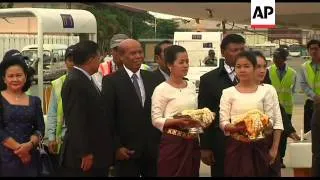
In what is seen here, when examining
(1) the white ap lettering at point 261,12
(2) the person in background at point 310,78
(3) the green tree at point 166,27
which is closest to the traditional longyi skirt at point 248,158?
(2) the person in background at point 310,78

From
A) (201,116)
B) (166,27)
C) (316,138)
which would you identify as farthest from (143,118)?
(166,27)

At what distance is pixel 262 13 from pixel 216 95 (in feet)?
15.6

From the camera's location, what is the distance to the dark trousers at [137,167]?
18.4 feet

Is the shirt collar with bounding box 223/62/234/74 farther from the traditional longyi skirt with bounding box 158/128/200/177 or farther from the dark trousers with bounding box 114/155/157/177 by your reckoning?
the dark trousers with bounding box 114/155/157/177

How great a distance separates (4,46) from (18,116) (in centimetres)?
635

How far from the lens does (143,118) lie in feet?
18.2

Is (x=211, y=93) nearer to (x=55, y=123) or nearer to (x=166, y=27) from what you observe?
(x=55, y=123)

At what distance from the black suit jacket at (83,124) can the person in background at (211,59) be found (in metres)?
11.8

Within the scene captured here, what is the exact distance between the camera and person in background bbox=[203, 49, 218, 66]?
1697cm

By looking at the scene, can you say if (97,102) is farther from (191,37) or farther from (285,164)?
(191,37)

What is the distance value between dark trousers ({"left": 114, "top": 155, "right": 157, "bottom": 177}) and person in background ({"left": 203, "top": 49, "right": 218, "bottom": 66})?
37.5 ft

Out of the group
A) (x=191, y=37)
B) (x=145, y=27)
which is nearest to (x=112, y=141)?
(x=191, y=37)

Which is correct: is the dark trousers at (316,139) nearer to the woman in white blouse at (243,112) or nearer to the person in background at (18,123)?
the woman in white blouse at (243,112)

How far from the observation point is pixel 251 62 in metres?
4.91
